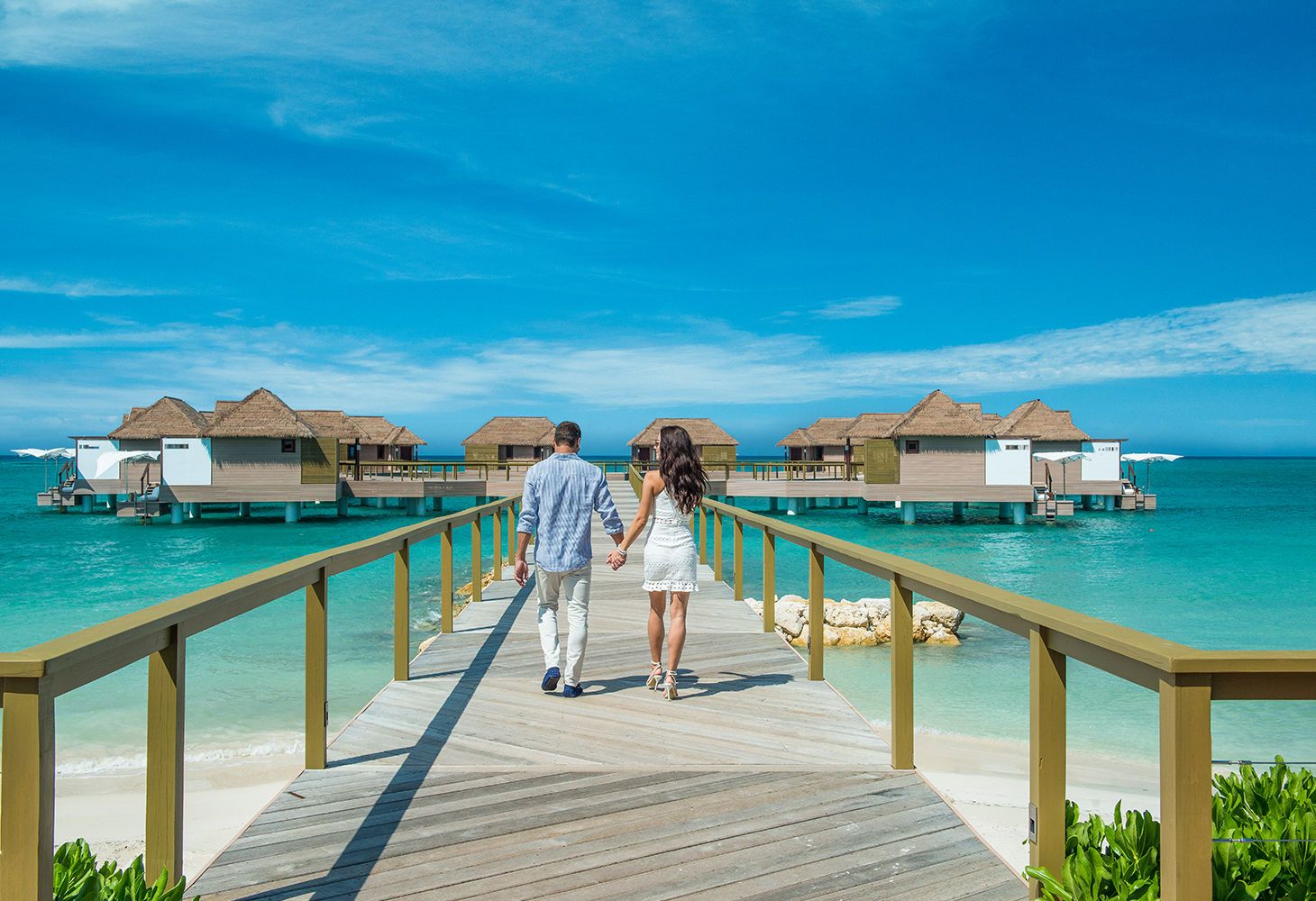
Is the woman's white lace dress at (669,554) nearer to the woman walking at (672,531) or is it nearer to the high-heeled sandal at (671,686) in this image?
the woman walking at (672,531)

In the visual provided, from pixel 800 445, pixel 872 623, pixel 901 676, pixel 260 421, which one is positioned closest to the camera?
pixel 901 676

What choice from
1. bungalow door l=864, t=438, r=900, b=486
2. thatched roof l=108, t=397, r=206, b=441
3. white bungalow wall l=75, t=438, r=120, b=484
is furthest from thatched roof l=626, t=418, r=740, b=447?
white bungalow wall l=75, t=438, r=120, b=484

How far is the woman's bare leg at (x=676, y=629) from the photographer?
4.70 meters

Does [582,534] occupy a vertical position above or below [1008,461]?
below

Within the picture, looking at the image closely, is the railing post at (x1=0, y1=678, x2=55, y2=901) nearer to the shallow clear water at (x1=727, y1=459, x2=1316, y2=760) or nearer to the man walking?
the man walking

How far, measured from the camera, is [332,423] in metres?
46.7

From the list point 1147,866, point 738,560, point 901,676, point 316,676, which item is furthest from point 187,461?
point 1147,866

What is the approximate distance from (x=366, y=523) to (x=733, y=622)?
35.0m

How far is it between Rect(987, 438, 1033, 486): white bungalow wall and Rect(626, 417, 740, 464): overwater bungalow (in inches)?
641

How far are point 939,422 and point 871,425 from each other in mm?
11720

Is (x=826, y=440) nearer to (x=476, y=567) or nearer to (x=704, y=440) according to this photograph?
(x=704, y=440)

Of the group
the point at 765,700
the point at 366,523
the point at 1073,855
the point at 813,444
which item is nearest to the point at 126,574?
the point at 366,523

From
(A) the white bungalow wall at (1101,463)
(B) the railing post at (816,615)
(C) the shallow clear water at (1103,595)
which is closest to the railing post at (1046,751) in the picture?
(B) the railing post at (816,615)

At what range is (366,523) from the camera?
128 feet
